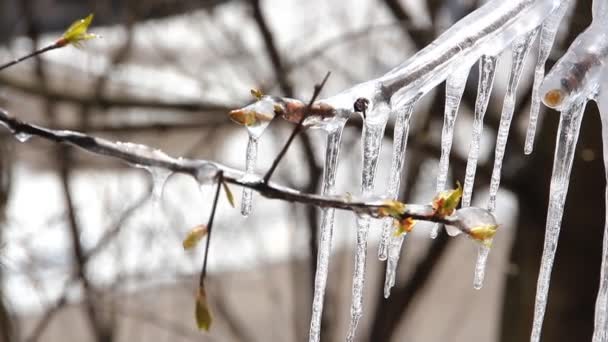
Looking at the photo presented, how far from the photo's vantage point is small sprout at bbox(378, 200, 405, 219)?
945mm

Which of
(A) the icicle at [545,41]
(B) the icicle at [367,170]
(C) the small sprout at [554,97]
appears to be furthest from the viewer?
(A) the icicle at [545,41]

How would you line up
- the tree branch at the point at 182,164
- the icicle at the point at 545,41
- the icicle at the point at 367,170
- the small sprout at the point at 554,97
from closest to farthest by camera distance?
the tree branch at the point at 182,164 < the small sprout at the point at 554,97 < the icicle at the point at 367,170 < the icicle at the point at 545,41

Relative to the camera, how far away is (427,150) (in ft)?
9.59

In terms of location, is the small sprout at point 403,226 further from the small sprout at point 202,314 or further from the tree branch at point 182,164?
the small sprout at point 202,314

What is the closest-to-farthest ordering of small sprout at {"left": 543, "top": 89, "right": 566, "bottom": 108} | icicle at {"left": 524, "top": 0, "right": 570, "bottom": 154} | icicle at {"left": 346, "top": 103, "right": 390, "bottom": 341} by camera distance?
small sprout at {"left": 543, "top": 89, "right": 566, "bottom": 108}
icicle at {"left": 346, "top": 103, "right": 390, "bottom": 341}
icicle at {"left": 524, "top": 0, "right": 570, "bottom": 154}

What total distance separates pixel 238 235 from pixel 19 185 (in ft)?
6.41

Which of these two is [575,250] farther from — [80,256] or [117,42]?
[117,42]

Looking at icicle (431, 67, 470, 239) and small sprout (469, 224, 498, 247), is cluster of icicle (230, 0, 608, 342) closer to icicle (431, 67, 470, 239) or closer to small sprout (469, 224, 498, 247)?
icicle (431, 67, 470, 239)

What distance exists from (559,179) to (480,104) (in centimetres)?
15

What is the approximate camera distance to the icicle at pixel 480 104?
47.9 inches

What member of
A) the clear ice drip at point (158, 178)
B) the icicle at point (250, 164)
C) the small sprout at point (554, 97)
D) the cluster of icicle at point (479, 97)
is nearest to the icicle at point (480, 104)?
the cluster of icicle at point (479, 97)

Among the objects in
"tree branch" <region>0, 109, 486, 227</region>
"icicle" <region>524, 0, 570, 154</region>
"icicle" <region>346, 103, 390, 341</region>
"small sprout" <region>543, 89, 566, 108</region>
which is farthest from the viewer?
"icicle" <region>524, 0, 570, 154</region>

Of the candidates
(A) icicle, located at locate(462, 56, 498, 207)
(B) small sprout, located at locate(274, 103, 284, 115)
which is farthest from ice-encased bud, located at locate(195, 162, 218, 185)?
(A) icicle, located at locate(462, 56, 498, 207)

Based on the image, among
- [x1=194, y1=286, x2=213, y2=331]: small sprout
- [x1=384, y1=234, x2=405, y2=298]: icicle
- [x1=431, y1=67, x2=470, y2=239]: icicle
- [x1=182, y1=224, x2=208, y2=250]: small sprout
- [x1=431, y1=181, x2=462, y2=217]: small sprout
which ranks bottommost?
[x1=194, y1=286, x2=213, y2=331]: small sprout
